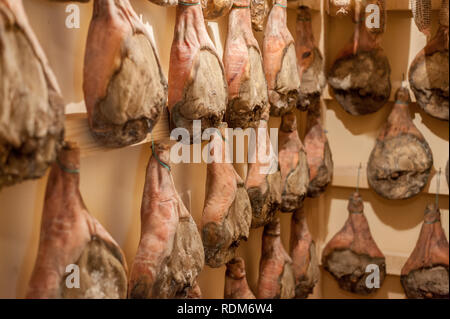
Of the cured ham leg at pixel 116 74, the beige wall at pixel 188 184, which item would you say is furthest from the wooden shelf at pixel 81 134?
the beige wall at pixel 188 184

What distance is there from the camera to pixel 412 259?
257 centimetres

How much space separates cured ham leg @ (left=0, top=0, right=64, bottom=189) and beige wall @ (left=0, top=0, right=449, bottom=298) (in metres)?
0.23

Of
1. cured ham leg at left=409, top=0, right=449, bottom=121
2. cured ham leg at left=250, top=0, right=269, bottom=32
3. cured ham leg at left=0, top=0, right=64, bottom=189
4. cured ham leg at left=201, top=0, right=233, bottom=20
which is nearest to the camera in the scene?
cured ham leg at left=0, top=0, right=64, bottom=189

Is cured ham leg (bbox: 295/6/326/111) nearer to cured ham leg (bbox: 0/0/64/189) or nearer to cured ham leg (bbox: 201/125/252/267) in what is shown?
cured ham leg (bbox: 201/125/252/267)

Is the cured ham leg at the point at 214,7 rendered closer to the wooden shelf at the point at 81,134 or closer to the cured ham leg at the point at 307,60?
the wooden shelf at the point at 81,134

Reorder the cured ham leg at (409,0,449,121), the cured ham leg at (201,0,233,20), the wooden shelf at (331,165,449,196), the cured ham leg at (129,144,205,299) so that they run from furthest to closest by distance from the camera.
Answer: the wooden shelf at (331,165,449,196) → the cured ham leg at (409,0,449,121) → the cured ham leg at (201,0,233,20) → the cured ham leg at (129,144,205,299)

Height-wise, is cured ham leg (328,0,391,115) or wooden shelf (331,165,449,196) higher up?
cured ham leg (328,0,391,115)

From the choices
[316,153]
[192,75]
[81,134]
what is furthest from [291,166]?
[81,134]

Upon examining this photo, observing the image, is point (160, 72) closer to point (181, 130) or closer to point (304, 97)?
point (181, 130)

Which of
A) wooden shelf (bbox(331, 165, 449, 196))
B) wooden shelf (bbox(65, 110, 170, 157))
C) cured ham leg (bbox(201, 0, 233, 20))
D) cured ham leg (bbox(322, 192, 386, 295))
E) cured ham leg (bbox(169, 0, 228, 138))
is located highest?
cured ham leg (bbox(201, 0, 233, 20))

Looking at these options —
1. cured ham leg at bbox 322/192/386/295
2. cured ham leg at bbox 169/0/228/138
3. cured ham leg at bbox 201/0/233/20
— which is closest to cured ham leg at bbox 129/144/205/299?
cured ham leg at bbox 169/0/228/138

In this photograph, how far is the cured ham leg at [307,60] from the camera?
248 centimetres

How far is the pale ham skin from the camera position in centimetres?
205
